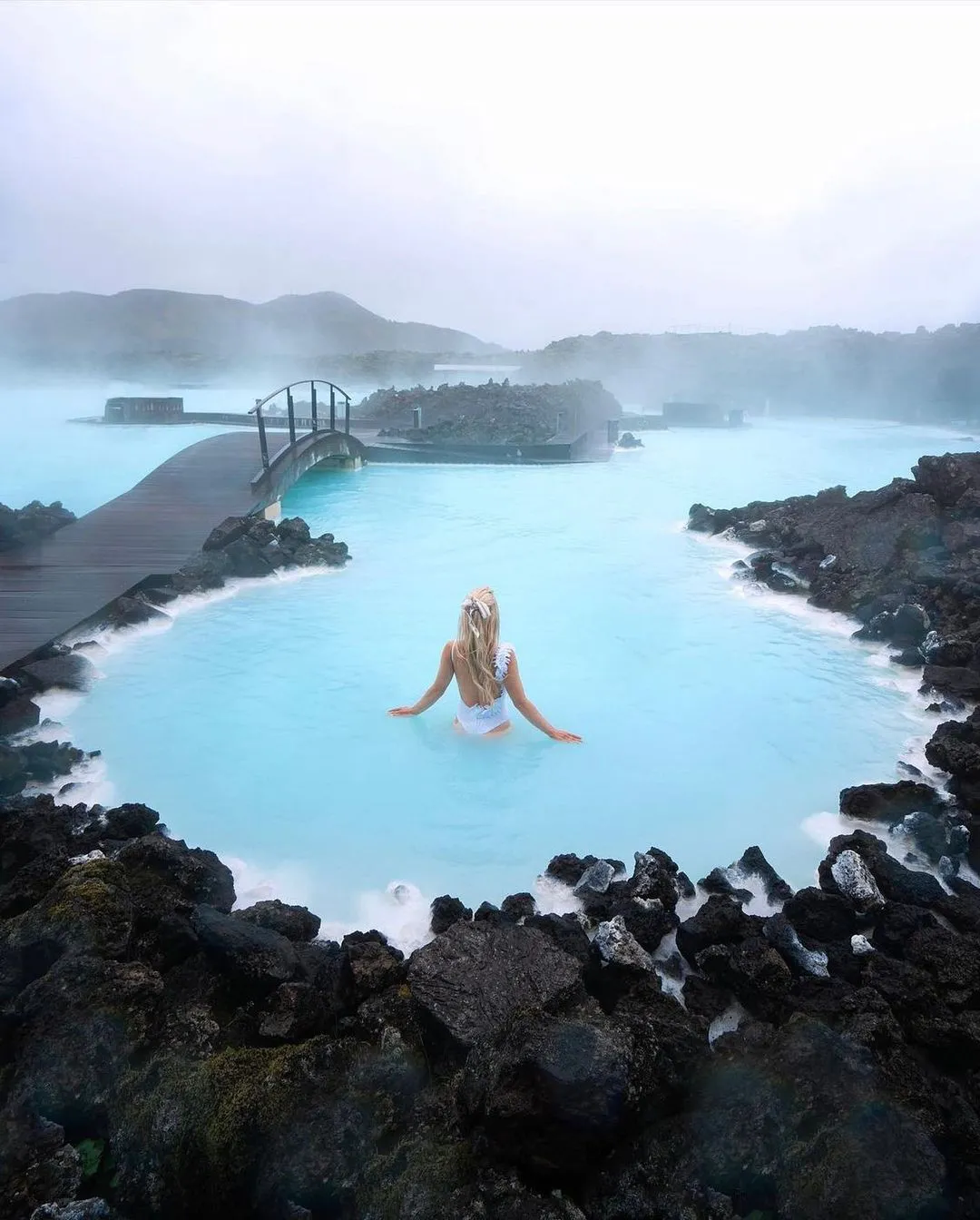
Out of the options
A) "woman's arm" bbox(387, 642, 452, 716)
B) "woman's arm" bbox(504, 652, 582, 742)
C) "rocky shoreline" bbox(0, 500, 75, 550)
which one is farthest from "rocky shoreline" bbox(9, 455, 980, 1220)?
"rocky shoreline" bbox(0, 500, 75, 550)

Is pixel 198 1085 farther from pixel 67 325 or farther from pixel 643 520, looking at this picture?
pixel 67 325

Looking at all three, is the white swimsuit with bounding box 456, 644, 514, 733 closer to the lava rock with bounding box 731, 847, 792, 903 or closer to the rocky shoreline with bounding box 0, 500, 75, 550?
the lava rock with bounding box 731, 847, 792, 903

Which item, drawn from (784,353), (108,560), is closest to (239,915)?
(108,560)

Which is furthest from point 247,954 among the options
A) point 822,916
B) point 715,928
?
point 822,916

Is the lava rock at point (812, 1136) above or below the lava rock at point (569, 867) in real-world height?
above

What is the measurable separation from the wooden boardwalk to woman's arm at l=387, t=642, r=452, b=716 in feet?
8.29

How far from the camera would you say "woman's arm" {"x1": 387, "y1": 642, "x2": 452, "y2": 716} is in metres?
4.25

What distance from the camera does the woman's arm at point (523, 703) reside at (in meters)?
4.23

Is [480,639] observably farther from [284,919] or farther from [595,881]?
[284,919]

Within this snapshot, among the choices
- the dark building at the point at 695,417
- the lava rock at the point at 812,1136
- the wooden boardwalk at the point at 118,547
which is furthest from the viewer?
the dark building at the point at 695,417

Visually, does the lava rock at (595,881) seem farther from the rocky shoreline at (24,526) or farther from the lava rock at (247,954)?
the rocky shoreline at (24,526)

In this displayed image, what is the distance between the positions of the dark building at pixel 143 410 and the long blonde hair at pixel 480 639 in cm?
1737

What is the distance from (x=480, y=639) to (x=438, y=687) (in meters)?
0.51

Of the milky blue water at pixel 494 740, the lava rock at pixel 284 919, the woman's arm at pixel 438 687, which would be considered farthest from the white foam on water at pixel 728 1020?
the woman's arm at pixel 438 687
